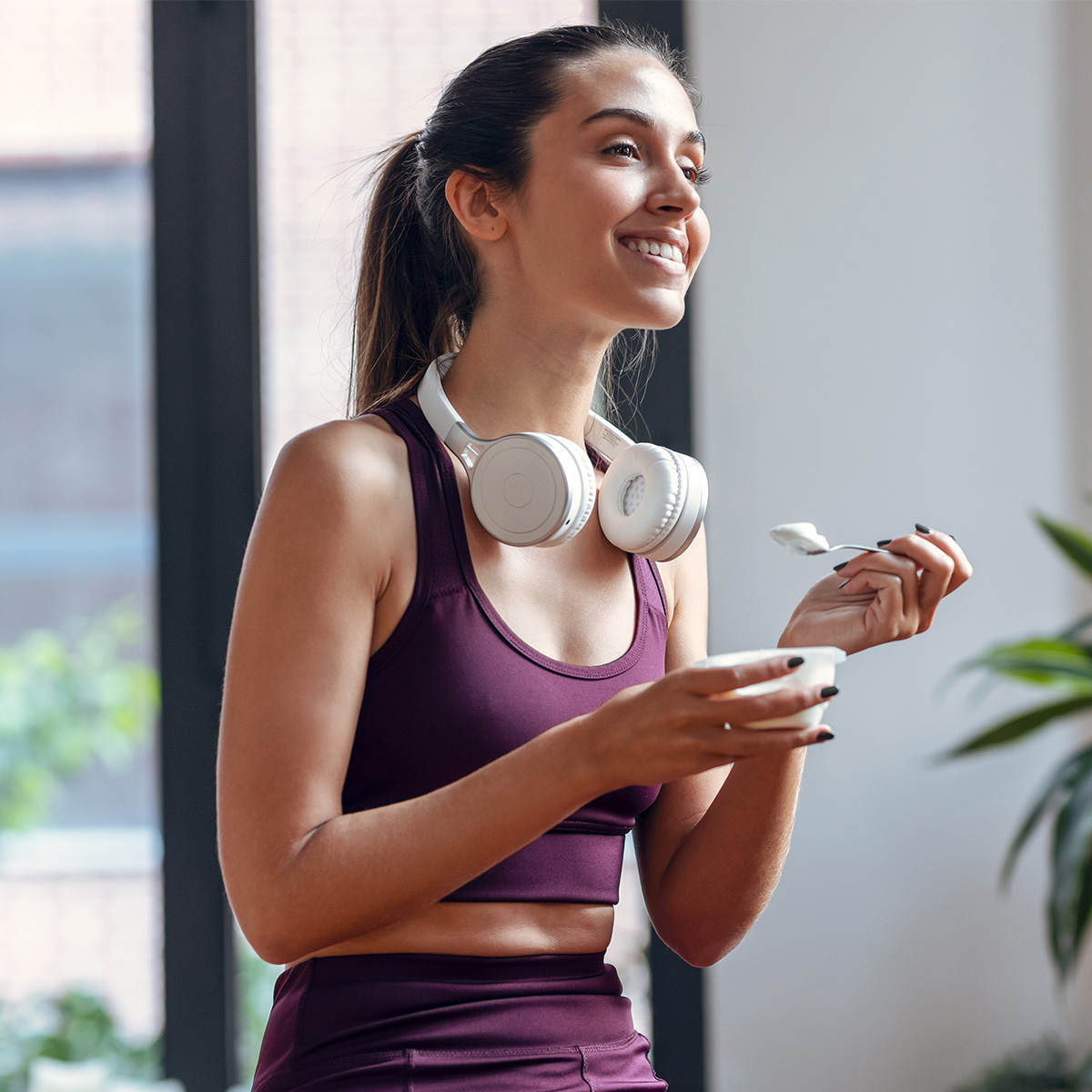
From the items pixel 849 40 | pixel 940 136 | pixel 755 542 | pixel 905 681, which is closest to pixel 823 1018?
pixel 905 681

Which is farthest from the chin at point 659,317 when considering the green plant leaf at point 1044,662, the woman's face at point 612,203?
the green plant leaf at point 1044,662

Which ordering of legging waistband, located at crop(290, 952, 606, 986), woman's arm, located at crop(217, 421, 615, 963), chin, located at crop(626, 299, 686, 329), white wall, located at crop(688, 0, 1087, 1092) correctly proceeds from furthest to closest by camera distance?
1. white wall, located at crop(688, 0, 1087, 1092)
2. chin, located at crop(626, 299, 686, 329)
3. legging waistband, located at crop(290, 952, 606, 986)
4. woman's arm, located at crop(217, 421, 615, 963)

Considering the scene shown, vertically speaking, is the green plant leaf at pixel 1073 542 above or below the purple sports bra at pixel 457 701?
above

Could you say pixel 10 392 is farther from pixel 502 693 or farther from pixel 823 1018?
pixel 823 1018

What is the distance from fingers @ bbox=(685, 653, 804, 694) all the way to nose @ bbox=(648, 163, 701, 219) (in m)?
0.54

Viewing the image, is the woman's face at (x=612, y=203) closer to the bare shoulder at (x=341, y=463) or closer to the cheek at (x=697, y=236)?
the cheek at (x=697, y=236)

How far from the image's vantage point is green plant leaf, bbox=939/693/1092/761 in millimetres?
1931

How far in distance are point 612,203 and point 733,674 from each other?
0.56 metres

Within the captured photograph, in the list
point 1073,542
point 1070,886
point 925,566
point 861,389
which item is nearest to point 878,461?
point 861,389

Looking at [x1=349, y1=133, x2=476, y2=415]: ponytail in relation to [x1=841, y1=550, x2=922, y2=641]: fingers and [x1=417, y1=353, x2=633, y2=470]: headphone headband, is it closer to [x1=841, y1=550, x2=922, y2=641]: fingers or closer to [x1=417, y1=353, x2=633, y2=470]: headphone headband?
[x1=417, y1=353, x2=633, y2=470]: headphone headband

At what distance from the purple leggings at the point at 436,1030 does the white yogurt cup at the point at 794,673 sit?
1.28 feet

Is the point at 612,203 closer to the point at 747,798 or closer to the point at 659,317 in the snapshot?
the point at 659,317

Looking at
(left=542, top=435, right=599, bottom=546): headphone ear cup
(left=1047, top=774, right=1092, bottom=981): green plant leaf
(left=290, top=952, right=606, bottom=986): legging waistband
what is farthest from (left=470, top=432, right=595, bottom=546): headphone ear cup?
(left=1047, top=774, right=1092, bottom=981): green plant leaf

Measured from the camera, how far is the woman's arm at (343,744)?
79 centimetres
